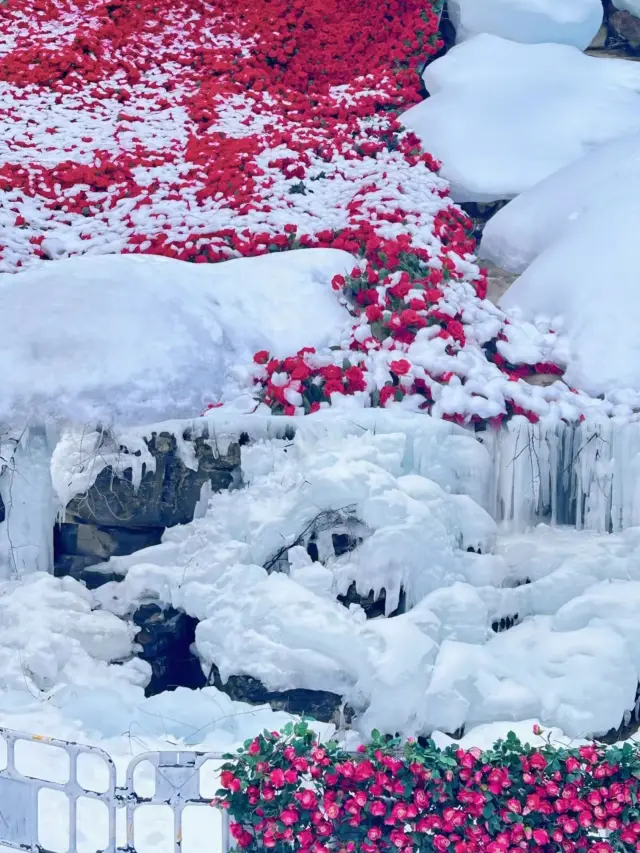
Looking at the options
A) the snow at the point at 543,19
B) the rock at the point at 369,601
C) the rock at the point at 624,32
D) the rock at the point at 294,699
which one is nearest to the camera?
the rock at the point at 294,699

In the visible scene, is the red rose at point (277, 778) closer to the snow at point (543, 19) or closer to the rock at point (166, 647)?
the rock at point (166, 647)

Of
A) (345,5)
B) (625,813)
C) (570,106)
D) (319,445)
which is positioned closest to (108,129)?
(345,5)

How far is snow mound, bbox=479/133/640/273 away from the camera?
447 cm

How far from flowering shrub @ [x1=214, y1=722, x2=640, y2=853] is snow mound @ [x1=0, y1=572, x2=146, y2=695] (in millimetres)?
976

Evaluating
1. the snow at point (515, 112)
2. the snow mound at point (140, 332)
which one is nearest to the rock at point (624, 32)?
the snow at point (515, 112)

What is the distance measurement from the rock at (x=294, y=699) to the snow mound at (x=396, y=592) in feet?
0.14

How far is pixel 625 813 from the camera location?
2.28 metres

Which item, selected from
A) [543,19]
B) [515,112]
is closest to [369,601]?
[515,112]

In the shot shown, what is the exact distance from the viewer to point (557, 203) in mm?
4613

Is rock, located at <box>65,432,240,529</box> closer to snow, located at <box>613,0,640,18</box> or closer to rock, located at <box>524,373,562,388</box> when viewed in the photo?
rock, located at <box>524,373,562,388</box>

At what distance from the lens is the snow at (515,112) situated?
527 cm

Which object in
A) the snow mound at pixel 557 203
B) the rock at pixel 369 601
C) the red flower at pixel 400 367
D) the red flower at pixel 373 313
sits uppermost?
the snow mound at pixel 557 203

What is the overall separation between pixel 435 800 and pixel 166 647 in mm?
1352

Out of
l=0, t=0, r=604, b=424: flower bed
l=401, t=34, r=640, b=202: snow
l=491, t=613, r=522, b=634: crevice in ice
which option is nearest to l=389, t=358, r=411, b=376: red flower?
l=0, t=0, r=604, b=424: flower bed
